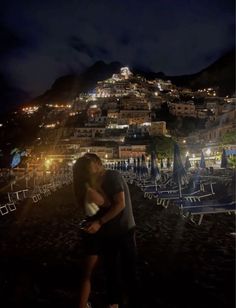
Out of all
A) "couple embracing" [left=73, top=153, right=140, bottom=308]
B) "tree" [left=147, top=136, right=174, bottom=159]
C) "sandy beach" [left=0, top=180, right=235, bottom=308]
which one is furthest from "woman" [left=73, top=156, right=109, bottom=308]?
"tree" [left=147, top=136, right=174, bottom=159]

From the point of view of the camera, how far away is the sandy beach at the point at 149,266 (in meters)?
4.60

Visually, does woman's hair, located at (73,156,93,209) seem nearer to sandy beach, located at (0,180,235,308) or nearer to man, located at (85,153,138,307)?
man, located at (85,153,138,307)

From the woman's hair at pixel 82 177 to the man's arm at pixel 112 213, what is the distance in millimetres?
298

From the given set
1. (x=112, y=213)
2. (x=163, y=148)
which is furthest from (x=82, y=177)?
(x=163, y=148)

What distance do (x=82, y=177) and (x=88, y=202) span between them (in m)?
0.27

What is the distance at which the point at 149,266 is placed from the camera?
19.9 ft

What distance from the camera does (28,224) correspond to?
12461 mm

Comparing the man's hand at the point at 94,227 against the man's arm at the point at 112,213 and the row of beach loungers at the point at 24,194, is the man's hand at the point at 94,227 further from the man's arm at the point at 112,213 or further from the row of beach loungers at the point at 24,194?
the row of beach loungers at the point at 24,194

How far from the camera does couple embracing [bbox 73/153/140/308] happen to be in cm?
356

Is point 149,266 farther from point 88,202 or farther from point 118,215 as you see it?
point 88,202

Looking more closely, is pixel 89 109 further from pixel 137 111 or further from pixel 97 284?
pixel 97 284

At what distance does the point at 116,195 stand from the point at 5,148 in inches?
5695

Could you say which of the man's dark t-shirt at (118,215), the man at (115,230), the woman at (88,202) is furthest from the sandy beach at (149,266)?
the man's dark t-shirt at (118,215)

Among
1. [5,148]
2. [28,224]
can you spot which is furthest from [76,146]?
[28,224]
